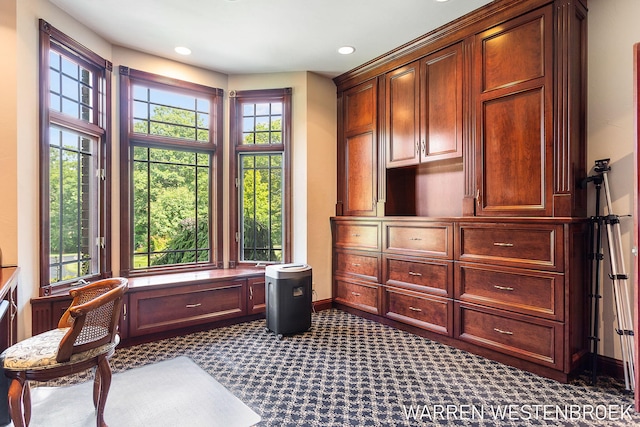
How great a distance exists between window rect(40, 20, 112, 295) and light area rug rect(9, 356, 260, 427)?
96 centimetres

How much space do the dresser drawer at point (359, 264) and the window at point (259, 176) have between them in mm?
725

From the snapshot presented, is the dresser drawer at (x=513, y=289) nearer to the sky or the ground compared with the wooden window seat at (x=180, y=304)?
nearer to the sky

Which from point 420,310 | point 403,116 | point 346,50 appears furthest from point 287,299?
point 346,50

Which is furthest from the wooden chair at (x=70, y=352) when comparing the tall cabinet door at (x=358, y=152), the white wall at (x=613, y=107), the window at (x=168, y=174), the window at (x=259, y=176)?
the white wall at (x=613, y=107)

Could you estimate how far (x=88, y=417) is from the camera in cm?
204

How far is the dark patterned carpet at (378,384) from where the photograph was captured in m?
2.04

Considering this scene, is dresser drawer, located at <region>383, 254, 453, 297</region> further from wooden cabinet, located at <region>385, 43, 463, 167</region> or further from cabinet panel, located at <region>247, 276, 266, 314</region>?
cabinet panel, located at <region>247, 276, 266, 314</region>

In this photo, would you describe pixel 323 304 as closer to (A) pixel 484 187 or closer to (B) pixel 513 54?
(A) pixel 484 187

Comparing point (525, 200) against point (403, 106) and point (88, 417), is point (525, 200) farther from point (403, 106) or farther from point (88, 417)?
point (88, 417)

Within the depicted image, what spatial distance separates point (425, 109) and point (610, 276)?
2.05 m

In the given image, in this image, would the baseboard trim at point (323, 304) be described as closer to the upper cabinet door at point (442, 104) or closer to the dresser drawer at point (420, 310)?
the dresser drawer at point (420, 310)

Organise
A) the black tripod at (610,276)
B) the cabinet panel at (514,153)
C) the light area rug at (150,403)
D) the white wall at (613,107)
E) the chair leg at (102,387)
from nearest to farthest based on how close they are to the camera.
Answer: the chair leg at (102,387) → the light area rug at (150,403) → the black tripod at (610,276) → the white wall at (613,107) → the cabinet panel at (514,153)

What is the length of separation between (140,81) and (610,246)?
4517 mm

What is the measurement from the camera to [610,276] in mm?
2475
